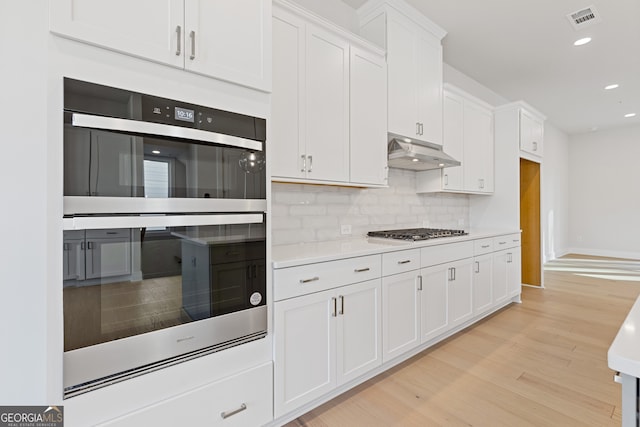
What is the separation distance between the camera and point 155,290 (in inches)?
48.2

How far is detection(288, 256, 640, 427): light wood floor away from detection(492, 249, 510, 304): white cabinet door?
0.22 metres

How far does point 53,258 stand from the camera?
1.02 meters

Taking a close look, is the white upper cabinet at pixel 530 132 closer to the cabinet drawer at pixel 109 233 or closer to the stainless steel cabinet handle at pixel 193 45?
the stainless steel cabinet handle at pixel 193 45

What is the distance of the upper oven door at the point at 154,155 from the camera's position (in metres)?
1.07

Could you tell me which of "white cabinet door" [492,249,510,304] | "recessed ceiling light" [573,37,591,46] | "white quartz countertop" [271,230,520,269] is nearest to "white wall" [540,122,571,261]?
"recessed ceiling light" [573,37,591,46]

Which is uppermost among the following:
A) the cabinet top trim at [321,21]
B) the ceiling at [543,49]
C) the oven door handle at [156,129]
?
the ceiling at [543,49]

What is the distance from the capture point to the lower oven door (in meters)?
1.07

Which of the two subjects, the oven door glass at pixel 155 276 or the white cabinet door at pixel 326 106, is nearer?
the oven door glass at pixel 155 276

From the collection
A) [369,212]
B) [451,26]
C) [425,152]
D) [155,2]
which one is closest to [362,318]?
[369,212]

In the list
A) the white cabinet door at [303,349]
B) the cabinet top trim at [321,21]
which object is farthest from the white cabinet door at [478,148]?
the white cabinet door at [303,349]

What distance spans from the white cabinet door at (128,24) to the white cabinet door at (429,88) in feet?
7.60

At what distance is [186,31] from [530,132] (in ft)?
15.1

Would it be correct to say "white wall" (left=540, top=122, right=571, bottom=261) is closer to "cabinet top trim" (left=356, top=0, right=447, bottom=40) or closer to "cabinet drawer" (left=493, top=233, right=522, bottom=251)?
"cabinet drawer" (left=493, top=233, right=522, bottom=251)

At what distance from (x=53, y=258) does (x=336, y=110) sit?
1.83 metres
